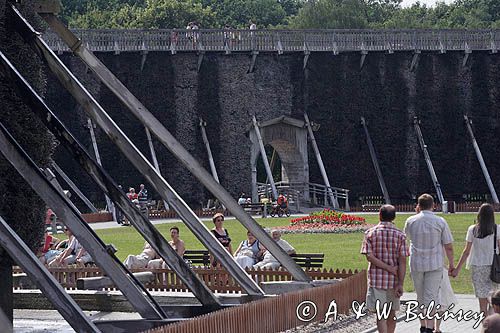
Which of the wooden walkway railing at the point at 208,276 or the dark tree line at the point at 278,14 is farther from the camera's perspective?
the dark tree line at the point at 278,14

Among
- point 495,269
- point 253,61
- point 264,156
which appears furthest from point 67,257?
point 253,61

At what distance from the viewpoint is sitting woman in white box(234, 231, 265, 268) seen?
20562 mm

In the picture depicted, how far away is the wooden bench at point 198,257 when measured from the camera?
23.2 metres

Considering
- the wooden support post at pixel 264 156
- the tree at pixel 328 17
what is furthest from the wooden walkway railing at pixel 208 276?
the tree at pixel 328 17

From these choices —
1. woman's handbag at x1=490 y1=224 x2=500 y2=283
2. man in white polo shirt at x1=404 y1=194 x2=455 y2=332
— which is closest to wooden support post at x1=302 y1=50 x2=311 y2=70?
woman's handbag at x1=490 y1=224 x2=500 y2=283

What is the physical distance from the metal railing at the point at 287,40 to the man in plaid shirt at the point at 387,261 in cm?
Answer: 3829

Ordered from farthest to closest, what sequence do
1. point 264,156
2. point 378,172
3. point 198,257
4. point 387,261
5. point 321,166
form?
point 378,172, point 321,166, point 264,156, point 198,257, point 387,261

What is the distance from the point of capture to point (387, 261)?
13.1 m

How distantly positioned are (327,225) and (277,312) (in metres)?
21.1

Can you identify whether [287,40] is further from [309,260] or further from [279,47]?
[309,260]

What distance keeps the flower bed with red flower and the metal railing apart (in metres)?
17.2

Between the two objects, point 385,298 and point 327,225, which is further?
point 327,225

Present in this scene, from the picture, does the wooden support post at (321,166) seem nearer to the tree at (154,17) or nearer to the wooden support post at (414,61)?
the wooden support post at (414,61)

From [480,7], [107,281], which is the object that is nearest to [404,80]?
[107,281]
